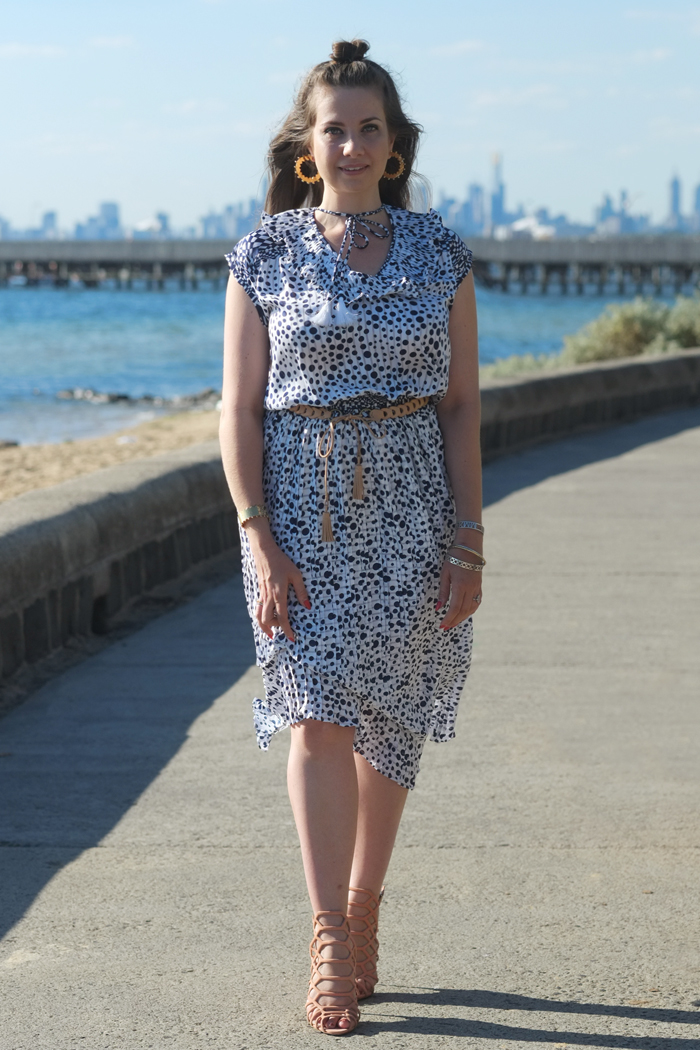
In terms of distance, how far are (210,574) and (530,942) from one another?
342 centimetres

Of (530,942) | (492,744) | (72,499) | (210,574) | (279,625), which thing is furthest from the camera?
(210,574)

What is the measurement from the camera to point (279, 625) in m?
2.49

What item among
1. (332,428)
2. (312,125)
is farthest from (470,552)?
(312,125)

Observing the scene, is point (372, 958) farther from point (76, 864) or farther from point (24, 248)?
point (24, 248)

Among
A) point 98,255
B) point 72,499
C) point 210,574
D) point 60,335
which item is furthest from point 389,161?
point 98,255

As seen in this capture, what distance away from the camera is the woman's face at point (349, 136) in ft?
8.45

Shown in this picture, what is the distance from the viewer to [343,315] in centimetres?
248

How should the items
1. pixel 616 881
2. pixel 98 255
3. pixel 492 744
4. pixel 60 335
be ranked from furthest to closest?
pixel 98 255 → pixel 60 335 → pixel 492 744 → pixel 616 881

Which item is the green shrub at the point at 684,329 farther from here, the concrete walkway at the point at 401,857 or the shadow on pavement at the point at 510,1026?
the shadow on pavement at the point at 510,1026

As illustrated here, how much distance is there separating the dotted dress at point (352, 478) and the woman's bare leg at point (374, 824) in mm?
138

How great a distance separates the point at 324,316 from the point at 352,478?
0.92 ft

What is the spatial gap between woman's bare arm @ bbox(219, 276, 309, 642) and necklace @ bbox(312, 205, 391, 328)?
0.45 ft

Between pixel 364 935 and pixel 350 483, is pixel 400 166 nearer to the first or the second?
pixel 350 483

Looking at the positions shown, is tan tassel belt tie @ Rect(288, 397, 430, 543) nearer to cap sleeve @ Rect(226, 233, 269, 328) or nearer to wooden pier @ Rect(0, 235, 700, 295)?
cap sleeve @ Rect(226, 233, 269, 328)
